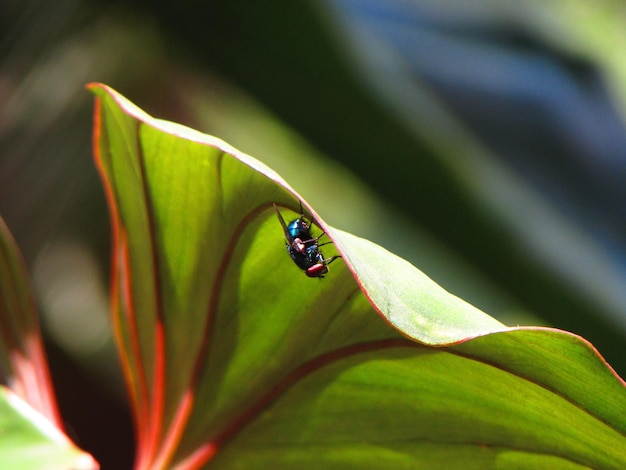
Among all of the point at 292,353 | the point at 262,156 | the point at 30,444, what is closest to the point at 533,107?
the point at 262,156


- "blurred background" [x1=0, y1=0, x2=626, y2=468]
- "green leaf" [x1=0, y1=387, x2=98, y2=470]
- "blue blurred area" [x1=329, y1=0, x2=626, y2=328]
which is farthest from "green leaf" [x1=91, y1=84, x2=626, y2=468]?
"blue blurred area" [x1=329, y1=0, x2=626, y2=328]

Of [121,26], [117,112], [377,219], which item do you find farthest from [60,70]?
[117,112]

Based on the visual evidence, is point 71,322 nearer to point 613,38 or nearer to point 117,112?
point 117,112

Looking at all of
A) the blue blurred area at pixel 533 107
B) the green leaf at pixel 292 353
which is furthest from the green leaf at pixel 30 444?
the blue blurred area at pixel 533 107

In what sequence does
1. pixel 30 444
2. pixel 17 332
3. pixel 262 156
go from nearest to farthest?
pixel 30 444 → pixel 17 332 → pixel 262 156

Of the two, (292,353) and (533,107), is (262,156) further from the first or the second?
(292,353)

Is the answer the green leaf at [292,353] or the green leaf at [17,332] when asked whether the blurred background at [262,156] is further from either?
the green leaf at [292,353]
